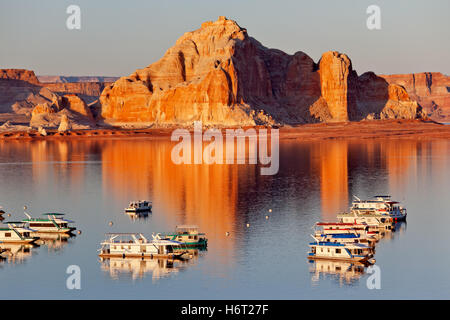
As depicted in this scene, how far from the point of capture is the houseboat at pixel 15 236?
65.5 m

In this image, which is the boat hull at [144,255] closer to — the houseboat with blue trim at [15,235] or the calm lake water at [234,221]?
the calm lake water at [234,221]

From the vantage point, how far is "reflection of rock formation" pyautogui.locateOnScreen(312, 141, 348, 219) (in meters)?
81.1

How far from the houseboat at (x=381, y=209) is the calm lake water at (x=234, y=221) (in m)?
1.24

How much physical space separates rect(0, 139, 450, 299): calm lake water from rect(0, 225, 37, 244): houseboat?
2372 mm

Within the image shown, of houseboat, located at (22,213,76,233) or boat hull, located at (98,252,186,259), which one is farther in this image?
houseboat, located at (22,213,76,233)

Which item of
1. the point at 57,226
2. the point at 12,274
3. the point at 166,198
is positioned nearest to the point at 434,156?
the point at 166,198

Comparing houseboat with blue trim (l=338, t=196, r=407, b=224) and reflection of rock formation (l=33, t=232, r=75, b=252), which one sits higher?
houseboat with blue trim (l=338, t=196, r=407, b=224)

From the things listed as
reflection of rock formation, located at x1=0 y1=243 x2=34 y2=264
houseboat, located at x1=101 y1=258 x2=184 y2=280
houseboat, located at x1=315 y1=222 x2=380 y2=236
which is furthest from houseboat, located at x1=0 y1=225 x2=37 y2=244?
houseboat, located at x1=315 y1=222 x2=380 y2=236

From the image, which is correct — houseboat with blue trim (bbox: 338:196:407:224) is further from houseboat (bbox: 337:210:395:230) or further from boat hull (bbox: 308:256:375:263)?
boat hull (bbox: 308:256:375:263)

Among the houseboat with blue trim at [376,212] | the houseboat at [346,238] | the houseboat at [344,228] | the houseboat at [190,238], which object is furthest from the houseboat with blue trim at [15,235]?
the houseboat with blue trim at [376,212]

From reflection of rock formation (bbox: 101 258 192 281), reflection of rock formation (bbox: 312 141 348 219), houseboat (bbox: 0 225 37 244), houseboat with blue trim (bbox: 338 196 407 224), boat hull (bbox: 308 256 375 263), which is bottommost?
reflection of rock formation (bbox: 101 258 192 281)

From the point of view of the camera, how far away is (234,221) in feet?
239

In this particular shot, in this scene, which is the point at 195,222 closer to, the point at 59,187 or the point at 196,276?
the point at 196,276
